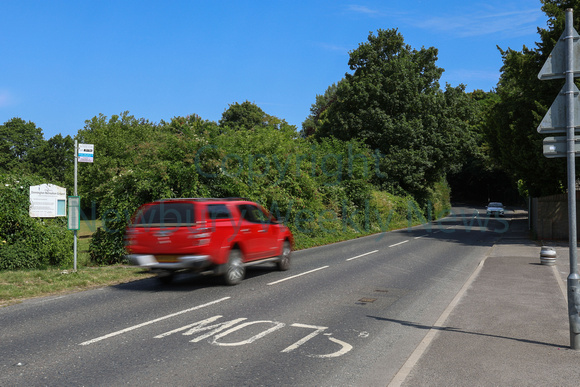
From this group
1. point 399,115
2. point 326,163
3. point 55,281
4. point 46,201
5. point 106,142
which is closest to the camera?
point 55,281

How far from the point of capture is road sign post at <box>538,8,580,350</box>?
577 cm

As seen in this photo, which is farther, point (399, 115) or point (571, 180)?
point (399, 115)

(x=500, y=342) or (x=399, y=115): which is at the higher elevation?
(x=399, y=115)

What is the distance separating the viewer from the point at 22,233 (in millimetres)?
13625

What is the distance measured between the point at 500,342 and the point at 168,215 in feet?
22.6

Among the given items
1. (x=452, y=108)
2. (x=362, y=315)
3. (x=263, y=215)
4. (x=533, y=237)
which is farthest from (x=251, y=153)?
(x=452, y=108)

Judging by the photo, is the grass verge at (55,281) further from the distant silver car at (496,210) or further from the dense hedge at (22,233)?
the distant silver car at (496,210)

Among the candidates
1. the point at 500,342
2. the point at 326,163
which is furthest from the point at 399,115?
the point at 500,342

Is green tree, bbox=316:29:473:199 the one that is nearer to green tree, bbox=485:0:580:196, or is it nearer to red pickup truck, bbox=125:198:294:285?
green tree, bbox=485:0:580:196

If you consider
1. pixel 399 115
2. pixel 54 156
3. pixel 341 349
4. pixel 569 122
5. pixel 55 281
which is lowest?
pixel 341 349

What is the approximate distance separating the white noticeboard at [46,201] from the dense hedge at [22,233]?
444mm

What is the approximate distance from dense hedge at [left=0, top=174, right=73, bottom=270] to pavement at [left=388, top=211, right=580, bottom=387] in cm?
1138

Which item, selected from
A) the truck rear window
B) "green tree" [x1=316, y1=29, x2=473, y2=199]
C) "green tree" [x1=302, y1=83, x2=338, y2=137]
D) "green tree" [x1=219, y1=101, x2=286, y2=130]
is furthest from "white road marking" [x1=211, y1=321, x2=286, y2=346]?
"green tree" [x1=302, y1=83, x2=338, y2=137]

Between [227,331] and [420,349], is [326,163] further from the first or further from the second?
[420,349]
